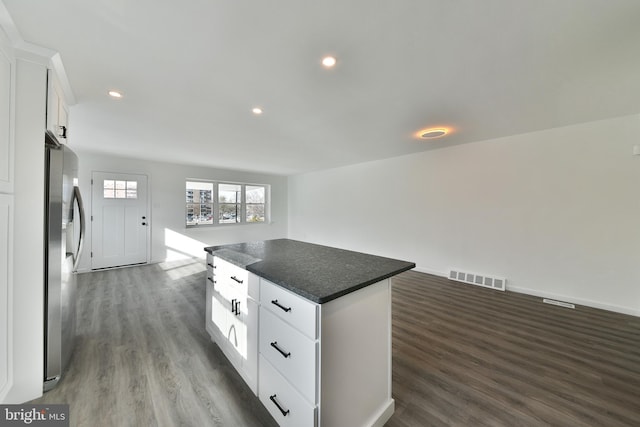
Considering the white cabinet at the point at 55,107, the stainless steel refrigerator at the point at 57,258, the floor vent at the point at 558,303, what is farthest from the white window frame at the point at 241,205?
the floor vent at the point at 558,303

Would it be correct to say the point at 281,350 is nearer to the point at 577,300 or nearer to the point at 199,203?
the point at 577,300

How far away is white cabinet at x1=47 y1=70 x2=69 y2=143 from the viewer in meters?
1.56

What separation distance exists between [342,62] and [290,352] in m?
1.95


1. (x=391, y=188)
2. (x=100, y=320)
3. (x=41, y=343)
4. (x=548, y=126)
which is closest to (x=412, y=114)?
(x=548, y=126)

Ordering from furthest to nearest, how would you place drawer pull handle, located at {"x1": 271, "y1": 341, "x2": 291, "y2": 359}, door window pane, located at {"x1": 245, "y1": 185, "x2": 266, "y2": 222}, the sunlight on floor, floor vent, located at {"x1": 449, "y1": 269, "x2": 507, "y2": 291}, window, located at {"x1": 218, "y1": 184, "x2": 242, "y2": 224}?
1. door window pane, located at {"x1": 245, "y1": 185, "x2": 266, "y2": 222}
2. window, located at {"x1": 218, "y1": 184, "x2": 242, "y2": 224}
3. the sunlight on floor
4. floor vent, located at {"x1": 449, "y1": 269, "x2": 507, "y2": 291}
5. drawer pull handle, located at {"x1": 271, "y1": 341, "x2": 291, "y2": 359}

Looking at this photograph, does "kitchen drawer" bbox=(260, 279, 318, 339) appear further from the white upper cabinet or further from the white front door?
the white front door

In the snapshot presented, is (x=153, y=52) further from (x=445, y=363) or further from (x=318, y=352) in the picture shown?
(x=445, y=363)

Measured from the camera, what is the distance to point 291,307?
1.15 meters

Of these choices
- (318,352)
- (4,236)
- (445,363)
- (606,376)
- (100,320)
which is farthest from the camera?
(100,320)

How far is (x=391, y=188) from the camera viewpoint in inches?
190

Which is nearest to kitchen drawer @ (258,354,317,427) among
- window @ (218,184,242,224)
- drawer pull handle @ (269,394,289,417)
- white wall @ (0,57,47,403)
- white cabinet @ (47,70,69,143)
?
drawer pull handle @ (269,394,289,417)

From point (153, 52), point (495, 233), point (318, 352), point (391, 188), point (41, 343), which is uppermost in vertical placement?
point (153, 52)

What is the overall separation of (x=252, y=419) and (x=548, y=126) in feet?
14.8

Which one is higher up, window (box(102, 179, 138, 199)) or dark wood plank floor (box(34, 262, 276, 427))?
window (box(102, 179, 138, 199))
